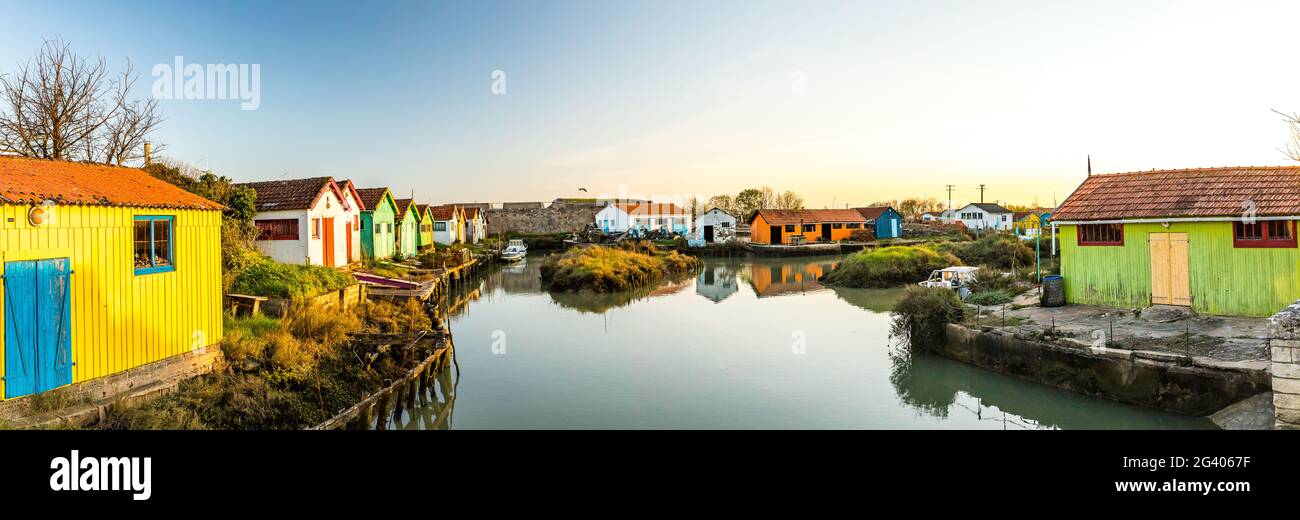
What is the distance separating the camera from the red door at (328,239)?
2558 cm

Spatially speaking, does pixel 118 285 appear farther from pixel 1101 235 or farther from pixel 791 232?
pixel 791 232

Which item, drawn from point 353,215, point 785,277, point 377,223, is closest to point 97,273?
point 353,215

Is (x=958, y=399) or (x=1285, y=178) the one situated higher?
(x=1285, y=178)

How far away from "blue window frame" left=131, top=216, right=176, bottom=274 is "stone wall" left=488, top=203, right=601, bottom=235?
220 feet

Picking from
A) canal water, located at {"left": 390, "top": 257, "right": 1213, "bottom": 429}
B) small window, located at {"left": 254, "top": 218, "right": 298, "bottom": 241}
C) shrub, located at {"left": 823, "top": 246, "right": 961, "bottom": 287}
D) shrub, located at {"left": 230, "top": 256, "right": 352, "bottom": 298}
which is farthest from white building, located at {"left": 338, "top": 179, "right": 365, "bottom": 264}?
shrub, located at {"left": 823, "top": 246, "right": 961, "bottom": 287}

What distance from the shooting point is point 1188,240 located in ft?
47.3

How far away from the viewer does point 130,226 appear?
30.8 ft

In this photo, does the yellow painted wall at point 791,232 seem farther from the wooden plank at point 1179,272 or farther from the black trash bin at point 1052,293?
the wooden plank at point 1179,272

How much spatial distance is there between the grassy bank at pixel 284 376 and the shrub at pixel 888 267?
24.3m

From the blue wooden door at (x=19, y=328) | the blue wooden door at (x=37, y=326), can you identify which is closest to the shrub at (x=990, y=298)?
the blue wooden door at (x=37, y=326)

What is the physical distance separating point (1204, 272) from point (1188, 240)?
0.72 meters
